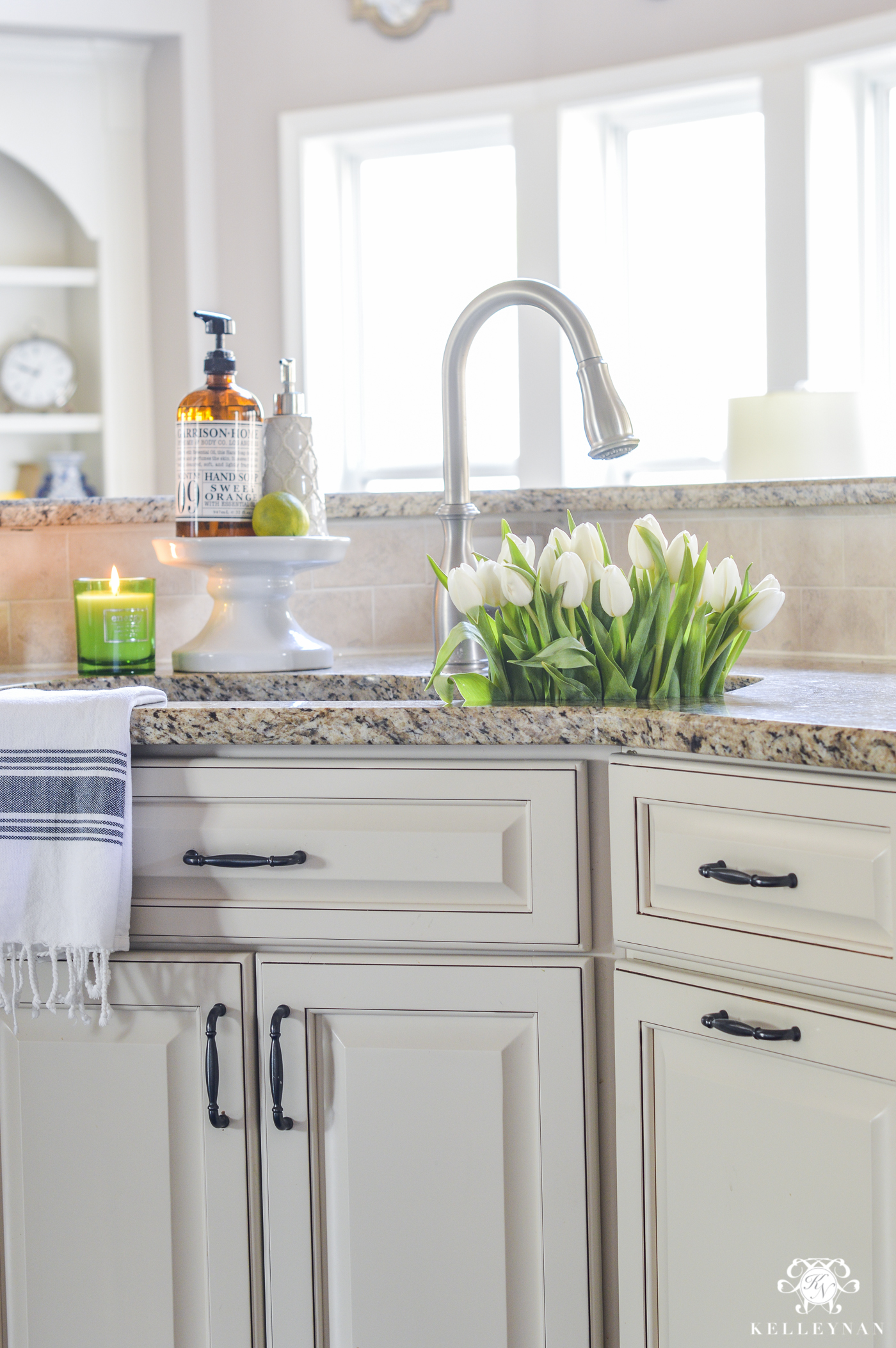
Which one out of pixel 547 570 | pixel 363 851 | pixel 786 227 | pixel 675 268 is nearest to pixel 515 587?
pixel 547 570

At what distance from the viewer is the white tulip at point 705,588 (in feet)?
3.23

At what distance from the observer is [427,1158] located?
0.94 m

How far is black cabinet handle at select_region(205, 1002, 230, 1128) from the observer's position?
37.9 inches

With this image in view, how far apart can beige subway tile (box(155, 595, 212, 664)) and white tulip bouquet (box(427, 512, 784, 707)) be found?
0.58 metres

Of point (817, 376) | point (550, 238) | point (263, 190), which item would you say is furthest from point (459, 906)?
point (263, 190)

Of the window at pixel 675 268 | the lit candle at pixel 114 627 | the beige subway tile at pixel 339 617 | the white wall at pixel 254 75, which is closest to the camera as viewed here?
the lit candle at pixel 114 627

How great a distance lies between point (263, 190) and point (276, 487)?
1881mm

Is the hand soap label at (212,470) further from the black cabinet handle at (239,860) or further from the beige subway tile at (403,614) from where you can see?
the black cabinet handle at (239,860)

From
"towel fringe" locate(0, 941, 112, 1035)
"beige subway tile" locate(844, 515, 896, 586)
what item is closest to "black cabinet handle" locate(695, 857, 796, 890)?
"towel fringe" locate(0, 941, 112, 1035)

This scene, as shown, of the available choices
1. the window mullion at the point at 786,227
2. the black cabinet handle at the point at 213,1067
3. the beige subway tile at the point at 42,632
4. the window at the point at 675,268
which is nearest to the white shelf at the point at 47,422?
the window at the point at 675,268

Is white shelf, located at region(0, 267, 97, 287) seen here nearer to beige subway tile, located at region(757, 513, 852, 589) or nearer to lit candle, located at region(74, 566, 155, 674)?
lit candle, located at region(74, 566, 155, 674)

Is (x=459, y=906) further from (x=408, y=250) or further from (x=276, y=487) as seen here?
(x=408, y=250)

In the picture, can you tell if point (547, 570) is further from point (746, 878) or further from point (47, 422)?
point (47, 422)

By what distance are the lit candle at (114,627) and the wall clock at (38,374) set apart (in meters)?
2.16
